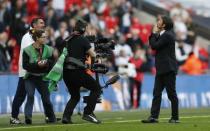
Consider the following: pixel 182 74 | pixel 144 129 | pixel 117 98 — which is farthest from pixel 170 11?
pixel 144 129

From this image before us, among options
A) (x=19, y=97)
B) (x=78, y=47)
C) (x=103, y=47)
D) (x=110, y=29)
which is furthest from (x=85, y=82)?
(x=110, y=29)

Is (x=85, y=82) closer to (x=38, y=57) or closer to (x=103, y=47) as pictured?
(x=103, y=47)

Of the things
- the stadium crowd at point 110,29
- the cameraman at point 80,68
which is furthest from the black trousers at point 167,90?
the stadium crowd at point 110,29

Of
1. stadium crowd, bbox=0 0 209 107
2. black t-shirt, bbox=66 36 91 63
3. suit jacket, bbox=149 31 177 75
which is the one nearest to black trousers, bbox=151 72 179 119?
suit jacket, bbox=149 31 177 75

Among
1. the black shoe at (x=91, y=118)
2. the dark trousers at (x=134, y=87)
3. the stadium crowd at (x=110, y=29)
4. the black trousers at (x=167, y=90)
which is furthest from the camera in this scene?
the dark trousers at (x=134, y=87)

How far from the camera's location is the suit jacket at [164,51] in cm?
1842

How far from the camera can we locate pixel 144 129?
16344 mm

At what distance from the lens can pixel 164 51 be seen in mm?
18578

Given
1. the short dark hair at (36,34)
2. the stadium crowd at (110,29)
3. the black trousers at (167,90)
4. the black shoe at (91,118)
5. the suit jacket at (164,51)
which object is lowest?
the black shoe at (91,118)

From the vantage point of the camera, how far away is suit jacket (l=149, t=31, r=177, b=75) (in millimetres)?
18422

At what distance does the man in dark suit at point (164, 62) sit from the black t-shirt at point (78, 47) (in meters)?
1.48

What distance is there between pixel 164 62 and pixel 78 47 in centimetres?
195

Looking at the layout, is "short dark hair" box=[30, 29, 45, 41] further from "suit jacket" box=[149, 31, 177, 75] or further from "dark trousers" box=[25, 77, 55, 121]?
"suit jacket" box=[149, 31, 177, 75]

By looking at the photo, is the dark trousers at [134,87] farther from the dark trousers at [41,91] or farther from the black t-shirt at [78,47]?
the black t-shirt at [78,47]
